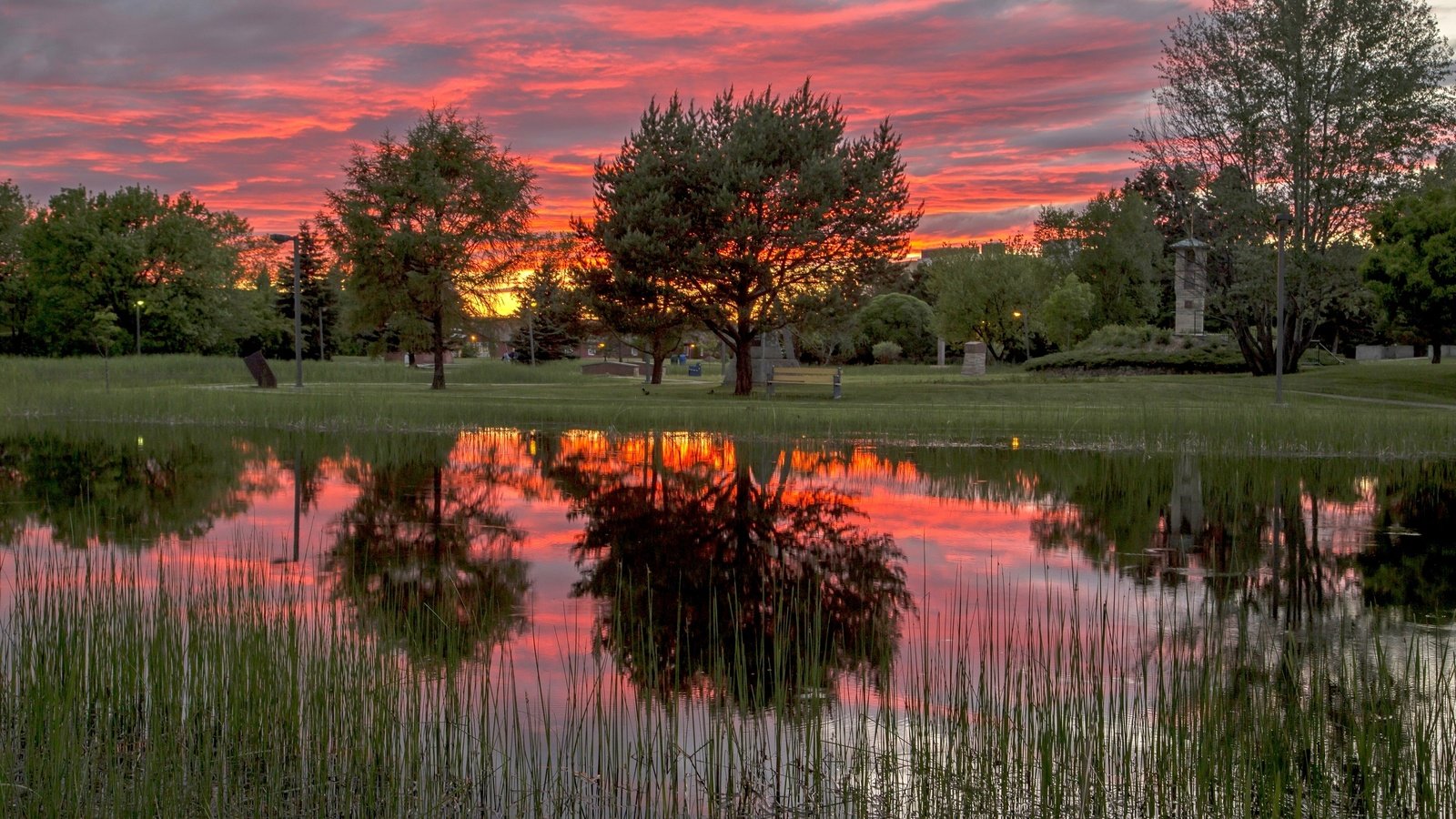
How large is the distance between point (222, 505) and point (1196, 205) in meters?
42.3

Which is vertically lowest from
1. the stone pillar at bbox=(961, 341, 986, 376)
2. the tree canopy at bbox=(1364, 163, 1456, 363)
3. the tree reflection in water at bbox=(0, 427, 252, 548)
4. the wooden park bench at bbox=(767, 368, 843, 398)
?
the tree reflection in water at bbox=(0, 427, 252, 548)

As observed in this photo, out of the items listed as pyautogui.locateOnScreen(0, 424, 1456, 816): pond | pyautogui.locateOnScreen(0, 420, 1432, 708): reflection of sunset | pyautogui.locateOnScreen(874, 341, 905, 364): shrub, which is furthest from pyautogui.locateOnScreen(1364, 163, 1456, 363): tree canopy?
pyautogui.locateOnScreen(874, 341, 905, 364): shrub

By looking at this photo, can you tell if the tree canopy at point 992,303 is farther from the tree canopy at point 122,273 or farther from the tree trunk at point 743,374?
the tree canopy at point 122,273

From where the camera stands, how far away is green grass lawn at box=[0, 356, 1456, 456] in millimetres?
25203

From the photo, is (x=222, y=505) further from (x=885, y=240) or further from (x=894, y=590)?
(x=885, y=240)

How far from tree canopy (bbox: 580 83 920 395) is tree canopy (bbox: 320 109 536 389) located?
10.3m

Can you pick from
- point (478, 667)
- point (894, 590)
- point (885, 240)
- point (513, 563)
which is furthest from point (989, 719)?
point (885, 240)

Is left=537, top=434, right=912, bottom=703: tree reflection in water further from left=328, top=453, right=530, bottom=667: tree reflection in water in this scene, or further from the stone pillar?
the stone pillar

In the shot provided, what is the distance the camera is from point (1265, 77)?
45188 mm

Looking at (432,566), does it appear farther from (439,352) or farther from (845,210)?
(439,352)

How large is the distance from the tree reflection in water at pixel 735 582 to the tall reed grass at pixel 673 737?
7.7 inches

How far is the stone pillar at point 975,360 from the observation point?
62316mm

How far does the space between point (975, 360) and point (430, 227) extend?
1204 inches

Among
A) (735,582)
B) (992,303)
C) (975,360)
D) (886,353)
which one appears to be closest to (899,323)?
(886,353)
